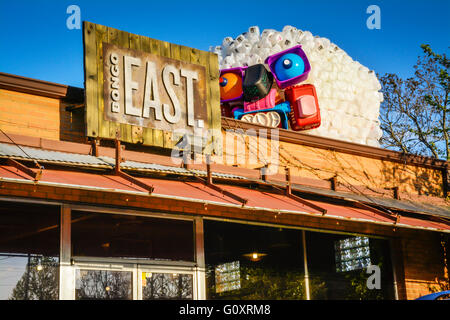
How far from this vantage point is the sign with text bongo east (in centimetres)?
1086

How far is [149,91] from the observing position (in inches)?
447

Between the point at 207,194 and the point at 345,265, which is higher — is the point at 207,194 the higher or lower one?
the higher one

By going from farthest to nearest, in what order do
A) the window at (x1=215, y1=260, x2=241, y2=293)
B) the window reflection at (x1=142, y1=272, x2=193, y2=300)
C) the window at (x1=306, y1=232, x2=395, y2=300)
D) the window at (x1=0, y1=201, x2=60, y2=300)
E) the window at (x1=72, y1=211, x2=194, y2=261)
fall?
the window at (x1=306, y1=232, x2=395, y2=300) < the window at (x1=215, y1=260, x2=241, y2=293) < the window reflection at (x1=142, y1=272, x2=193, y2=300) < the window at (x1=72, y1=211, x2=194, y2=261) < the window at (x1=0, y1=201, x2=60, y2=300)

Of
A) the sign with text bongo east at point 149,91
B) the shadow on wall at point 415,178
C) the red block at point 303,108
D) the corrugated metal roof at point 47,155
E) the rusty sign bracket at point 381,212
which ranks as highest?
the red block at point 303,108

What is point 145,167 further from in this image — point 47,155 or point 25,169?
point 25,169

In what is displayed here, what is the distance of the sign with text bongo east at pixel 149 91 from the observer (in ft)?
35.6

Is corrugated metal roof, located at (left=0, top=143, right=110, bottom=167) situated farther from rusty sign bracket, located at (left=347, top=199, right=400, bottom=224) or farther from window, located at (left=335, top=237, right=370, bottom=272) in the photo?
window, located at (left=335, top=237, right=370, bottom=272)

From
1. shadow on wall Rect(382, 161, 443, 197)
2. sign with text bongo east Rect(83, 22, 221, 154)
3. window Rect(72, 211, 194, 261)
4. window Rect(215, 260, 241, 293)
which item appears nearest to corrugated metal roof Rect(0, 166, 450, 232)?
window Rect(72, 211, 194, 261)

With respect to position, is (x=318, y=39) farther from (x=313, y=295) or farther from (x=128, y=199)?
(x=128, y=199)

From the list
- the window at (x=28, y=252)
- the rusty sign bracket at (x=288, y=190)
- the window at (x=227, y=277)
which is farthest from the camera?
the window at (x=227, y=277)

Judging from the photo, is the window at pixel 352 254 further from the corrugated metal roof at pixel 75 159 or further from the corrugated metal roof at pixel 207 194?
the corrugated metal roof at pixel 75 159

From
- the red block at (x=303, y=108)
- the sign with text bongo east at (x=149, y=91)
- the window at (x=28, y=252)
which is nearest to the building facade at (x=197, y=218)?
the window at (x=28, y=252)

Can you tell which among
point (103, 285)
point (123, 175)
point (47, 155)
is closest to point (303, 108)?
point (123, 175)

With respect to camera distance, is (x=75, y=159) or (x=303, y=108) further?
(x=303, y=108)
